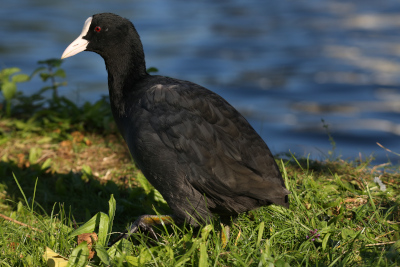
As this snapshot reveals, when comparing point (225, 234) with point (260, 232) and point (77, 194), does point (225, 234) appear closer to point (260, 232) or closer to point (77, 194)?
point (260, 232)

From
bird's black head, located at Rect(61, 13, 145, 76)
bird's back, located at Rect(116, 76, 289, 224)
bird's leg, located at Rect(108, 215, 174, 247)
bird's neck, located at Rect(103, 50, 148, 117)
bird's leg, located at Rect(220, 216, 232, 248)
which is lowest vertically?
bird's leg, located at Rect(220, 216, 232, 248)

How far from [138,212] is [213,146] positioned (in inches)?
40.6

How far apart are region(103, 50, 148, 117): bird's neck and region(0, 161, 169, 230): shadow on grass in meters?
0.69

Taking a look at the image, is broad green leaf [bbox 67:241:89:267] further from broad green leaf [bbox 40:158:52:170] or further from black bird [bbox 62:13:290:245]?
broad green leaf [bbox 40:158:52:170]

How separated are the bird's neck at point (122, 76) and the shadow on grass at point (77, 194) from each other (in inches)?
27.3

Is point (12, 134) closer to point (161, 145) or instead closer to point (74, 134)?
point (74, 134)

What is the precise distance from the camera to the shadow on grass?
400 centimetres

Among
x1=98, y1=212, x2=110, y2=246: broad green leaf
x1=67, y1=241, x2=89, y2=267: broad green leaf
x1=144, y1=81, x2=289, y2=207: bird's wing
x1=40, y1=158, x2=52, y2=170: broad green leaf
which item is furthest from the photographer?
x1=40, y1=158, x2=52, y2=170: broad green leaf

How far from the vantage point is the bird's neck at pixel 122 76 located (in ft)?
12.3

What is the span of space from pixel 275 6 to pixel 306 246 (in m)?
9.26

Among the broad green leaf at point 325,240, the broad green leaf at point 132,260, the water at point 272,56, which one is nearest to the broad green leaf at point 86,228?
the broad green leaf at point 132,260

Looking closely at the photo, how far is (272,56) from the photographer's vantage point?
9062mm

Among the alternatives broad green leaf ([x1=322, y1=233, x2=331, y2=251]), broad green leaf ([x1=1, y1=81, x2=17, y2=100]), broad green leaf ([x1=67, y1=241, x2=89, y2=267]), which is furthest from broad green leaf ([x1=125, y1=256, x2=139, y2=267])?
broad green leaf ([x1=1, y1=81, x2=17, y2=100])

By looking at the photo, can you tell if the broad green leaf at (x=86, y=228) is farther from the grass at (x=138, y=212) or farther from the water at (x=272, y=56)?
the water at (x=272, y=56)
